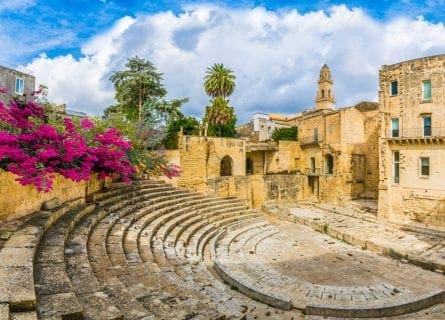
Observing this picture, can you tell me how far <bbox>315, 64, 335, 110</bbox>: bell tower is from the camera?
4341cm

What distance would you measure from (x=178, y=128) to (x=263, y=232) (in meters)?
14.7

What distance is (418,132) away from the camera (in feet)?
70.8

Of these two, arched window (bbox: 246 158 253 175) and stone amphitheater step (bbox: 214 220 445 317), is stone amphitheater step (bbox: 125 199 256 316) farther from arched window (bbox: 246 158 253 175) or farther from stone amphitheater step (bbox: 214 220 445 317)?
arched window (bbox: 246 158 253 175)

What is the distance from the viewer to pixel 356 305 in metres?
8.30

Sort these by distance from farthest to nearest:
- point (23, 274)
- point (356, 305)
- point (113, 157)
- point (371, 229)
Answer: point (371, 229), point (113, 157), point (356, 305), point (23, 274)

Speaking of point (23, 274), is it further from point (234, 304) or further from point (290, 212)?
point (290, 212)

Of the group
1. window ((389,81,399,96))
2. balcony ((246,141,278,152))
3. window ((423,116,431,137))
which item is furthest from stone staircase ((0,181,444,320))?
balcony ((246,141,278,152))

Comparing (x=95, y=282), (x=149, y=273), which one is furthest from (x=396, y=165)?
(x=95, y=282)

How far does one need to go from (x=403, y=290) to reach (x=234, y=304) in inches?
221

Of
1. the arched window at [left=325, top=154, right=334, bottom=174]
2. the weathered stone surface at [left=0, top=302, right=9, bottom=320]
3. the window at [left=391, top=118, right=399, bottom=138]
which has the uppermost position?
the window at [left=391, top=118, right=399, bottom=138]

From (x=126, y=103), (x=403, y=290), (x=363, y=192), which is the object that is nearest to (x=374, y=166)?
(x=363, y=192)

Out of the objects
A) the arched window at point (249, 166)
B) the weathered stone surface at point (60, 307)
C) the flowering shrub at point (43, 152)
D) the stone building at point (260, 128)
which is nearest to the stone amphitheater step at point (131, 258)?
the weathered stone surface at point (60, 307)

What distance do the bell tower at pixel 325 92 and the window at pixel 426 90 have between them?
21.7 m

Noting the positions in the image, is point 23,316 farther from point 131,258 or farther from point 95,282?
point 131,258
